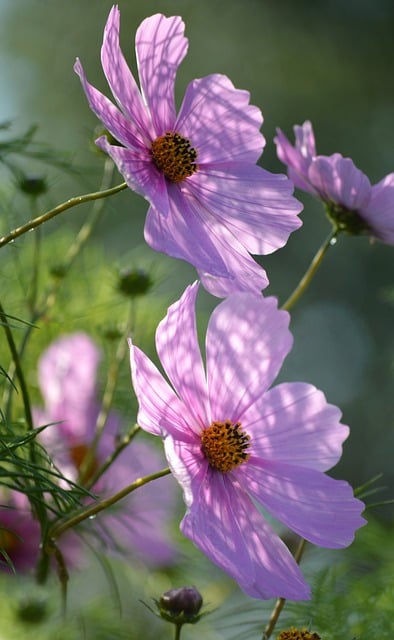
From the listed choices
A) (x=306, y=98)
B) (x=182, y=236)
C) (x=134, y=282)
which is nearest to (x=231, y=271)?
(x=182, y=236)

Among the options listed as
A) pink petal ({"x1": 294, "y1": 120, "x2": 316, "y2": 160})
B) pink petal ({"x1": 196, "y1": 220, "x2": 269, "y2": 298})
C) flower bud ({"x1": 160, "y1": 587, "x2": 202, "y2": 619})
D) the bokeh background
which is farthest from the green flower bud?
the bokeh background

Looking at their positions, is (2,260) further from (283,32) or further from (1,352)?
(283,32)

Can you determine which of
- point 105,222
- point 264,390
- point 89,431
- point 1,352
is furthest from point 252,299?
point 105,222

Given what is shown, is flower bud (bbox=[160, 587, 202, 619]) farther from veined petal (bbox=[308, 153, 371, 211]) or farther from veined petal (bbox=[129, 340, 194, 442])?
veined petal (bbox=[308, 153, 371, 211])

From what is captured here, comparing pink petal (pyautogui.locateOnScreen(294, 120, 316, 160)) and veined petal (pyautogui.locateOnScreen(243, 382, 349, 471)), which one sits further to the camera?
pink petal (pyautogui.locateOnScreen(294, 120, 316, 160))

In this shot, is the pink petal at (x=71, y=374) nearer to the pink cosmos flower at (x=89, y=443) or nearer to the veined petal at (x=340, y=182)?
the pink cosmos flower at (x=89, y=443)

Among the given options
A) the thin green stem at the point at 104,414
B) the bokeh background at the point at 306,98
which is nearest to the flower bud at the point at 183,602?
the thin green stem at the point at 104,414

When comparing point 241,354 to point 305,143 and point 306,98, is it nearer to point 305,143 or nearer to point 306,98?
point 305,143
